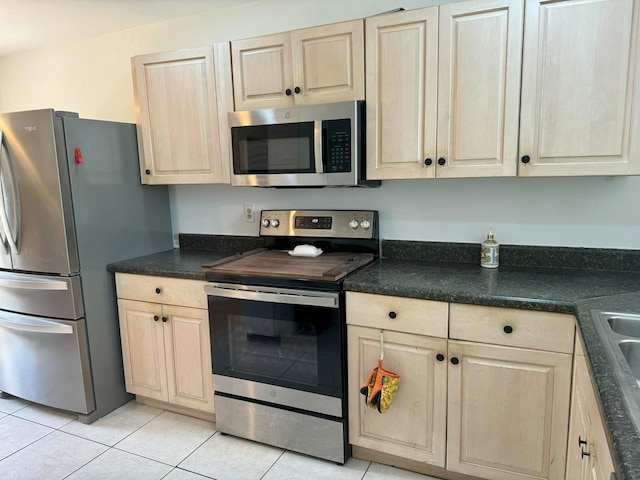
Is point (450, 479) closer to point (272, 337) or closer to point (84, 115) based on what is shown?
point (272, 337)

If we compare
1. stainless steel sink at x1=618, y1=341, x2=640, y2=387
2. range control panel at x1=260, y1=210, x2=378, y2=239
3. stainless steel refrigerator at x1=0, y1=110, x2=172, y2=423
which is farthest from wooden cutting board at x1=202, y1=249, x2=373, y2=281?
stainless steel sink at x1=618, y1=341, x2=640, y2=387

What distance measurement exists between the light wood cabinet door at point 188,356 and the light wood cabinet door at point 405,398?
2.69ft

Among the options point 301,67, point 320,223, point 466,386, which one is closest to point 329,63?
point 301,67

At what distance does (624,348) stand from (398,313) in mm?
798

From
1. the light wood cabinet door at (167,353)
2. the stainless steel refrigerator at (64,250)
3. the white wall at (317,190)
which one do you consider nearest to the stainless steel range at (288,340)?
the light wood cabinet door at (167,353)

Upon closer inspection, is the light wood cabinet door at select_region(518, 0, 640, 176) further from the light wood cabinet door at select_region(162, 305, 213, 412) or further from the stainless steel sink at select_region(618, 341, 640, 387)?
the light wood cabinet door at select_region(162, 305, 213, 412)

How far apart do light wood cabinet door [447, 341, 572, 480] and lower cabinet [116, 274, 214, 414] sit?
1.28m

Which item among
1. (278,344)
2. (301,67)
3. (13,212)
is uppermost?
(301,67)

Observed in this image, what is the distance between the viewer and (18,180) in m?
2.30

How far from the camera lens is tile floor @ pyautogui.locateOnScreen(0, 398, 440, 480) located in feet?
6.52

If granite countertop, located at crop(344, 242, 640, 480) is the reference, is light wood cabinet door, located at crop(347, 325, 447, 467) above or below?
below

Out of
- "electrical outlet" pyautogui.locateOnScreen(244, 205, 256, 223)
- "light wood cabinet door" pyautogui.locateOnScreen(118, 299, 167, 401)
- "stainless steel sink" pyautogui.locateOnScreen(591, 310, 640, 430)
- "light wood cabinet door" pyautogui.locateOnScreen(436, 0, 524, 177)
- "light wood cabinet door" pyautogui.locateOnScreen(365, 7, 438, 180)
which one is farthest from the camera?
"electrical outlet" pyautogui.locateOnScreen(244, 205, 256, 223)

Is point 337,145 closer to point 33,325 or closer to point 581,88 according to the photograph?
point 581,88

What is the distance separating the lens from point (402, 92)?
6.31 ft
